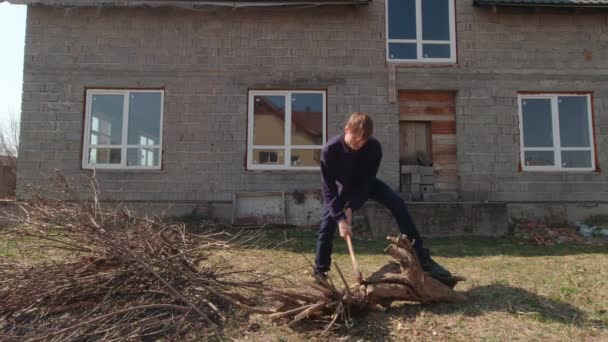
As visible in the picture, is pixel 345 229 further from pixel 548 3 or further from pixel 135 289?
pixel 548 3

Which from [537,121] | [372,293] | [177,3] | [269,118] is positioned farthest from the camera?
[537,121]

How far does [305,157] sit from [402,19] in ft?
13.2

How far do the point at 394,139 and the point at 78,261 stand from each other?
688 centimetres

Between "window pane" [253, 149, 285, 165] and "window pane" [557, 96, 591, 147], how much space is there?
6.41m

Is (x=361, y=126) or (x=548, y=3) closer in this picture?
(x=361, y=126)

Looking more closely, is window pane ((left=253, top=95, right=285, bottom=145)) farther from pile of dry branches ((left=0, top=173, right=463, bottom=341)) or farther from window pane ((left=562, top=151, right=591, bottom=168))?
window pane ((left=562, top=151, right=591, bottom=168))

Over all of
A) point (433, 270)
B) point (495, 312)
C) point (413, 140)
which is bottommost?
point (495, 312)

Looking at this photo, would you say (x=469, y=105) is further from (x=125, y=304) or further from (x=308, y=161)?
(x=125, y=304)

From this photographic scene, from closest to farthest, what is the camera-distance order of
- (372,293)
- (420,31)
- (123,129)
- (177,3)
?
(372,293) < (177,3) < (123,129) < (420,31)

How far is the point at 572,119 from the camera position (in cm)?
939

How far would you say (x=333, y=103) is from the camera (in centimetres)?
905

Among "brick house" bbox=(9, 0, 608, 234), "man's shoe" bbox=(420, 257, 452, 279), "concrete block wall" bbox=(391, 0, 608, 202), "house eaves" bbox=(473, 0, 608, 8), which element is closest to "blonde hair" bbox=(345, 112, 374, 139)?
"man's shoe" bbox=(420, 257, 452, 279)

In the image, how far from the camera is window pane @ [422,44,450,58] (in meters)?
9.39

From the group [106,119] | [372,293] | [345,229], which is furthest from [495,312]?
[106,119]
